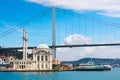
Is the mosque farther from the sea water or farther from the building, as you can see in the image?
the sea water

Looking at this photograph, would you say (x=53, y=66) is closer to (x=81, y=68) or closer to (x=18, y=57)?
(x=81, y=68)

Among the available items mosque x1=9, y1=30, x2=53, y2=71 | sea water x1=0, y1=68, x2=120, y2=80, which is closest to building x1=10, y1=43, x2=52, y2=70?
mosque x1=9, y1=30, x2=53, y2=71

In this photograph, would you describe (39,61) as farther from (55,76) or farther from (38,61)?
(55,76)

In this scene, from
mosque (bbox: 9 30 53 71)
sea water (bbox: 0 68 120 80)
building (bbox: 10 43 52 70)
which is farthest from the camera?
building (bbox: 10 43 52 70)

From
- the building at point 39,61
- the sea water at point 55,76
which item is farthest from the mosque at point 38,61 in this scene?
the sea water at point 55,76

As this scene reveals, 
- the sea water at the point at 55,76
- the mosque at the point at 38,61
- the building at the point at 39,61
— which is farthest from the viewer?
the building at the point at 39,61

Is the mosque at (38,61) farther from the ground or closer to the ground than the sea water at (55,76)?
farther from the ground

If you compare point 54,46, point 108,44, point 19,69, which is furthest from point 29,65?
point 108,44

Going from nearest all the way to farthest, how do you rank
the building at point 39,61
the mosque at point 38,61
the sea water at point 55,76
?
1. the sea water at point 55,76
2. the mosque at point 38,61
3. the building at point 39,61

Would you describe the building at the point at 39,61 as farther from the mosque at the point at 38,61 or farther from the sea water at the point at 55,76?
the sea water at the point at 55,76
